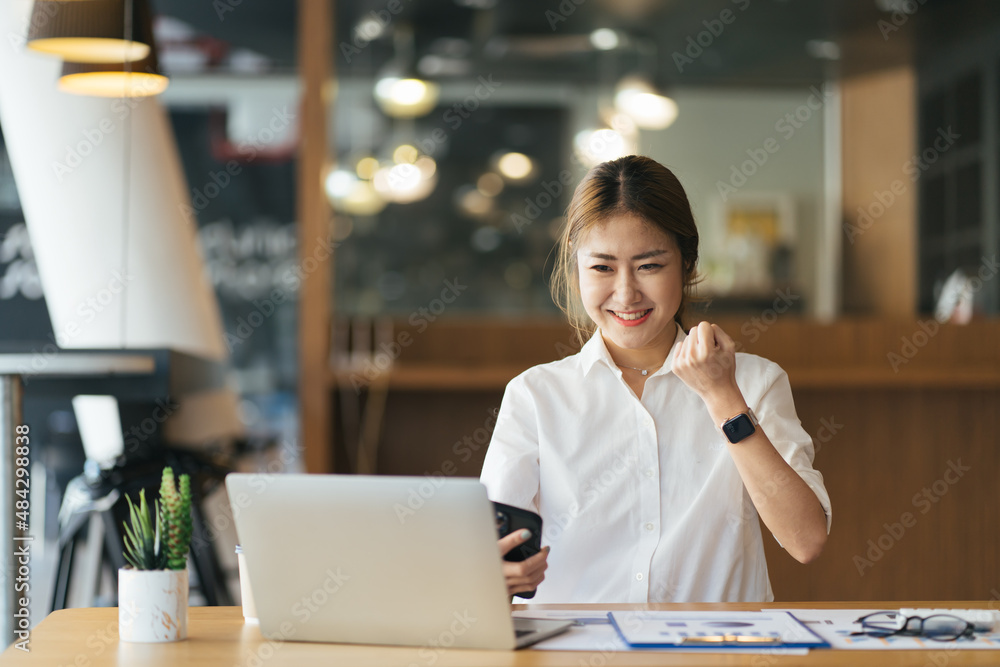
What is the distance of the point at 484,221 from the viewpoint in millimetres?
8016

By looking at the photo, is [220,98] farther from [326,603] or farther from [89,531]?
[326,603]

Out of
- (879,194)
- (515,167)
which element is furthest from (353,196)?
(879,194)

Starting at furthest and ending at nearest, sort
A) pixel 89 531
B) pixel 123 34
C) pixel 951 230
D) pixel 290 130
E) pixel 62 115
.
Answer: pixel 290 130, pixel 951 230, pixel 62 115, pixel 89 531, pixel 123 34

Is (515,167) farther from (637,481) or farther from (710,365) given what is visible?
(710,365)

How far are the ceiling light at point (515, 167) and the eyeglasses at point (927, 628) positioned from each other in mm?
6995

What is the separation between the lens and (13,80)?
3.27 meters

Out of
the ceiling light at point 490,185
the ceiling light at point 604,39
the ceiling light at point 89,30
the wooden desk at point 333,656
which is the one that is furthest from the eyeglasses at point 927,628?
the ceiling light at point 490,185

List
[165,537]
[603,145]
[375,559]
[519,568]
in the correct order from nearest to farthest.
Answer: [375,559], [165,537], [519,568], [603,145]

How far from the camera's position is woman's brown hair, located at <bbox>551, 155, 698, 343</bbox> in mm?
1677

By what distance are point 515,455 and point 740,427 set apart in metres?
0.39

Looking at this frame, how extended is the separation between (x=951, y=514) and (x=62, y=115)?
3392 mm

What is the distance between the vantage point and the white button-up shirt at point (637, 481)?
161cm

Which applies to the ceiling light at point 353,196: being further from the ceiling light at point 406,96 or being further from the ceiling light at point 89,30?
the ceiling light at point 89,30

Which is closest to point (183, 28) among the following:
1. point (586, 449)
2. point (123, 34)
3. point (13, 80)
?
point (13, 80)
